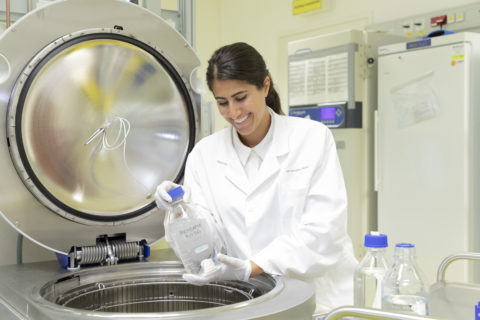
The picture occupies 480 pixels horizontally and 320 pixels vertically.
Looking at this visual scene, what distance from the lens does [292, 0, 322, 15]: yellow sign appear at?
4477 millimetres

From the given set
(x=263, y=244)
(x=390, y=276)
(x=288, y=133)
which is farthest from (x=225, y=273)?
(x=288, y=133)

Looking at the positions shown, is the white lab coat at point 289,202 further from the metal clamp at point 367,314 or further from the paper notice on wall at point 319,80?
the paper notice on wall at point 319,80

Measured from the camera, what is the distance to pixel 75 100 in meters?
1.32

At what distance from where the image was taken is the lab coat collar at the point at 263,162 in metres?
1.50

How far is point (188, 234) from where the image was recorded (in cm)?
118

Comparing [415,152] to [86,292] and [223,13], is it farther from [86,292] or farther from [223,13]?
[223,13]

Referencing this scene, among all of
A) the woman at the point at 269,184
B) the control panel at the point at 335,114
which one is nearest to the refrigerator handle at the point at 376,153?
the control panel at the point at 335,114

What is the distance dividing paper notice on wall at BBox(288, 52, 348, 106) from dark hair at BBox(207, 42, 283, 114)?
2.00m

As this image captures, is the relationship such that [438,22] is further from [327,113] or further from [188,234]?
[188,234]

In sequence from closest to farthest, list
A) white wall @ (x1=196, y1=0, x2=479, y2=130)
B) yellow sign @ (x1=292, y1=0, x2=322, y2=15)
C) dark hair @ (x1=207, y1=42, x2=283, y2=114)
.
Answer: dark hair @ (x1=207, y1=42, x2=283, y2=114) < white wall @ (x1=196, y1=0, x2=479, y2=130) < yellow sign @ (x1=292, y1=0, x2=322, y2=15)

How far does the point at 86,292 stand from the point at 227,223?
0.45 meters

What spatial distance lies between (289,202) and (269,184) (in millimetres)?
84

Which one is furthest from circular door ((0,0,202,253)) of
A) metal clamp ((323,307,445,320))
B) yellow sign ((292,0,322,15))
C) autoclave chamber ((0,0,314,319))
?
yellow sign ((292,0,322,15))

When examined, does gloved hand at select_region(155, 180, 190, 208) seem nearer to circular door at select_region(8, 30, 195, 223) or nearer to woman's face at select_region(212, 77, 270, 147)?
circular door at select_region(8, 30, 195, 223)
